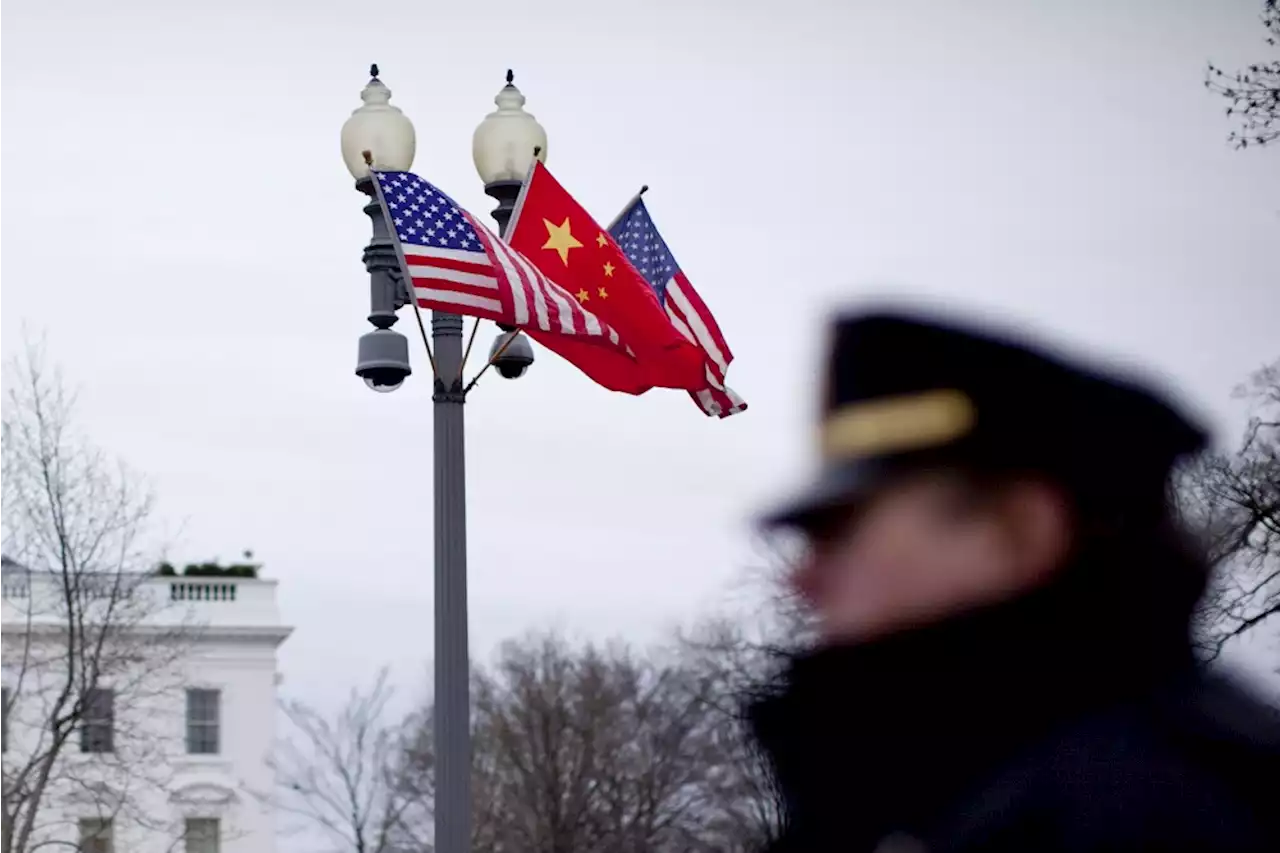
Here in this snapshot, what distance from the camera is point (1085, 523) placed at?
1.63m

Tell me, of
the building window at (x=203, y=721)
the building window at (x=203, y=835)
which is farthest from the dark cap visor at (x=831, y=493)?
the building window at (x=203, y=721)

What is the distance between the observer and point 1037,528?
1.62 m

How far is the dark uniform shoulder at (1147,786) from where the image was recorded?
5.05ft

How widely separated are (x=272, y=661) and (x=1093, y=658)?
55.2 m

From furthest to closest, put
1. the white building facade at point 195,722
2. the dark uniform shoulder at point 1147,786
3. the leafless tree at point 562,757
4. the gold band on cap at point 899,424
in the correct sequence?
1. the white building facade at point 195,722
2. the leafless tree at point 562,757
3. the gold band on cap at point 899,424
4. the dark uniform shoulder at point 1147,786

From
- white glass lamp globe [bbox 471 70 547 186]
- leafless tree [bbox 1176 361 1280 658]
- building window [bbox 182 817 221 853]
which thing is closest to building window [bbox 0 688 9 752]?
building window [bbox 182 817 221 853]

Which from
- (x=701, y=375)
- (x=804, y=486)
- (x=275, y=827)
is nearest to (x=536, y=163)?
(x=701, y=375)

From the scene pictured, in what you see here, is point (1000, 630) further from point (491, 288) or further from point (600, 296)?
point (600, 296)

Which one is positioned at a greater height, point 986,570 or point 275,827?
point 275,827

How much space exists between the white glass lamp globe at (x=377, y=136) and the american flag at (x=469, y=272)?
2.79ft

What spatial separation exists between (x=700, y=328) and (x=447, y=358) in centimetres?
143

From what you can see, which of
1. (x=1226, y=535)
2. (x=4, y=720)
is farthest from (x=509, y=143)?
(x=4, y=720)

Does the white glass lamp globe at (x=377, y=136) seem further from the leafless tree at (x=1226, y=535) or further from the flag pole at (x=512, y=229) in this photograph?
the leafless tree at (x=1226, y=535)

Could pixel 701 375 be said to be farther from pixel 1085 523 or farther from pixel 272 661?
pixel 272 661
